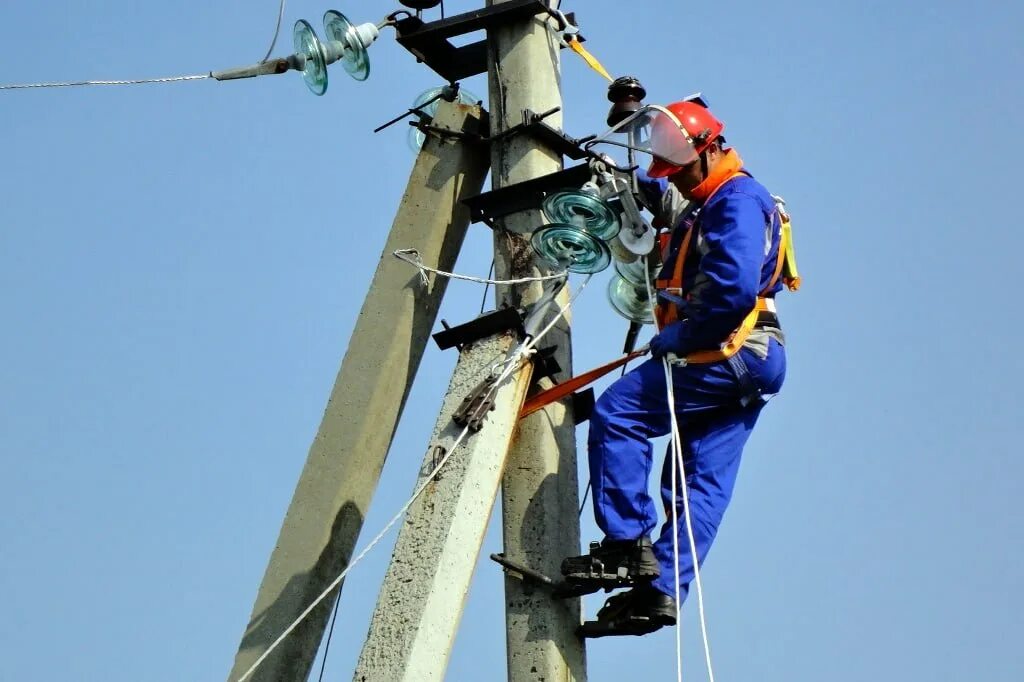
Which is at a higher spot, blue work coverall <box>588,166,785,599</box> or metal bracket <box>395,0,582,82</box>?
metal bracket <box>395,0,582,82</box>

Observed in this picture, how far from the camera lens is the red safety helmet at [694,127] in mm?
6996

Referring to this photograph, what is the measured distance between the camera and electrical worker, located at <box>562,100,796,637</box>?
6.53 metres

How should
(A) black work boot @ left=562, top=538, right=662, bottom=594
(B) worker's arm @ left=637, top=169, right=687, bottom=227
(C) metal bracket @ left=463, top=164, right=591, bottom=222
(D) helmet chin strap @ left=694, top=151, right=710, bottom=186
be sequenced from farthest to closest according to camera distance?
1. (B) worker's arm @ left=637, top=169, right=687, bottom=227
2. (C) metal bracket @ left=463, top=164, right=591, bottom=222
3. (D) helmet chin strap @ left=694, top=151, right=710, bottom=186
4. (A) black work boot @ left=562, top=538, right=662, bottom=594

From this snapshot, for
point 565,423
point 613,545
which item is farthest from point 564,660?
point 565,423

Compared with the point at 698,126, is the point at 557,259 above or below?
below

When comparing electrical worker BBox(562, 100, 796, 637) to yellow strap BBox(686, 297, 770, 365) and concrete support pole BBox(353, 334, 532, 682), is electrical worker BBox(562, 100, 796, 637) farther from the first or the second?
concrete support pole BBox(353, 334, 532, 682)

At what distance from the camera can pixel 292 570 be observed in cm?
709

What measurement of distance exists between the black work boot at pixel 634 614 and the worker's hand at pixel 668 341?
0.96 m

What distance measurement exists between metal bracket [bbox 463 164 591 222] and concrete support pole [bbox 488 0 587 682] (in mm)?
55

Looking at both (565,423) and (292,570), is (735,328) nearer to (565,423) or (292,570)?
(565,423)

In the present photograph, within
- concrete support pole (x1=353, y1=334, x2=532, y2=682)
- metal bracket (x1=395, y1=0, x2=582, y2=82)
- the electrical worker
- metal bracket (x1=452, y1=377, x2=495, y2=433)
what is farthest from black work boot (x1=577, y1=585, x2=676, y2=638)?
metal bracket (x1=395, y1=0, x2=582, y2=82)

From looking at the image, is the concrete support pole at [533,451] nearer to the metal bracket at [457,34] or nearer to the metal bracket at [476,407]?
the metal bracket at [457,34]

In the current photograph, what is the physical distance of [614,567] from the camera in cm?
649

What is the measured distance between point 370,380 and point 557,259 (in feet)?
3.39
